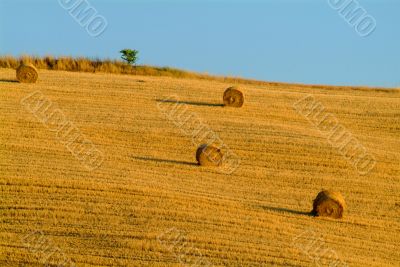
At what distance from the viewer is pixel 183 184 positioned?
2055cm

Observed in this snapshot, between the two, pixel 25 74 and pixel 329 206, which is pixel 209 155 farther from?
pixel 25 74

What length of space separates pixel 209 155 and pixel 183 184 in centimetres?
217

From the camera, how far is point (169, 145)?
24750 mm

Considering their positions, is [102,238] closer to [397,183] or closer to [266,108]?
[397,183]

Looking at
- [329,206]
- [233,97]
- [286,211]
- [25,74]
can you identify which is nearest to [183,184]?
[286,211]

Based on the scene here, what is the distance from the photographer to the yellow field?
53.9ft

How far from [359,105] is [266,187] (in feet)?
38.0

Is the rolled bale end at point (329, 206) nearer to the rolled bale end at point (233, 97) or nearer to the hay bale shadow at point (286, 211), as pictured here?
the hay bale shadow at point (286, 211)

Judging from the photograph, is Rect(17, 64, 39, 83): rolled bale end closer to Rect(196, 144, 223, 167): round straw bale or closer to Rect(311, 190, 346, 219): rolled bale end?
Rect(196, 144, 223, 167): round straw bale

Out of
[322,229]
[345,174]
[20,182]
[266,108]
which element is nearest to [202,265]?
[322,229]

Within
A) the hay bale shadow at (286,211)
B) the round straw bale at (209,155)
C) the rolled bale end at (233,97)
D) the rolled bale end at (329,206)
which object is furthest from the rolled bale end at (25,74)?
the rolled bale end at (329,206)

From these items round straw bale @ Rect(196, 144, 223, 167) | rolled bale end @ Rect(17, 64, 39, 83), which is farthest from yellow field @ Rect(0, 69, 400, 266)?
rolled bale end @ Rect(17, 64, 39, 83)

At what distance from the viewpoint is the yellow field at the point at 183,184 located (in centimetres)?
1642

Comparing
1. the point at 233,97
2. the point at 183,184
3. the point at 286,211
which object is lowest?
the point at 286,211
